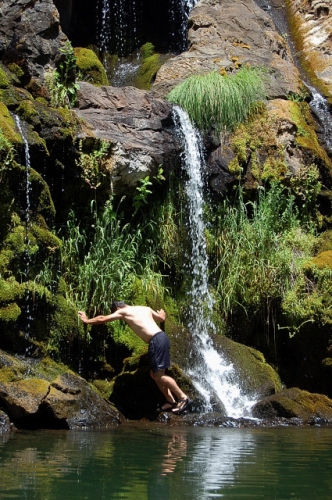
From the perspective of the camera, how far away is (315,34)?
55.6 ft

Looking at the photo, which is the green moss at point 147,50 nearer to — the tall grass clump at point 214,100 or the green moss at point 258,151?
the tall grass clump at point 214,100

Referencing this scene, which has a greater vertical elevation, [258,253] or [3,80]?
[3,80]

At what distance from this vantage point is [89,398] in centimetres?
830

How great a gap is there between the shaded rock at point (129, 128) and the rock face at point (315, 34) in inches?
192

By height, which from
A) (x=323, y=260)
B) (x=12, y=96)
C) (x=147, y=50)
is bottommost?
(x=323, y=260)

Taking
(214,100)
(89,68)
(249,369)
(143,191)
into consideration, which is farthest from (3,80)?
(249,369)

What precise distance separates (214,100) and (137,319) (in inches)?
197

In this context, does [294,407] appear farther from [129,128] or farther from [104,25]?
[104,25]

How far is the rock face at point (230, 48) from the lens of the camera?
46.0 feet

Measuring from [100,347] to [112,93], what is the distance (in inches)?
173

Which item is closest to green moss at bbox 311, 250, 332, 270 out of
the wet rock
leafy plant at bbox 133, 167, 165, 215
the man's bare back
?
the wet rock

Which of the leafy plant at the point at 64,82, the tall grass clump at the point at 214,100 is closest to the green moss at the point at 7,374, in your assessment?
the leafy plant at the point at 64,82

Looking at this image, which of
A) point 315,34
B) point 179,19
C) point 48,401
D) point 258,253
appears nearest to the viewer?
point 48,401

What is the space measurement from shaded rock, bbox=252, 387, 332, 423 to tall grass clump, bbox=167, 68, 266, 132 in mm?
5078
